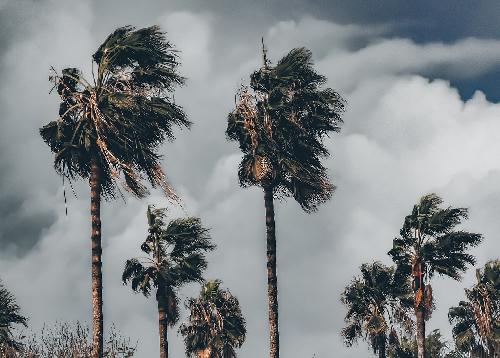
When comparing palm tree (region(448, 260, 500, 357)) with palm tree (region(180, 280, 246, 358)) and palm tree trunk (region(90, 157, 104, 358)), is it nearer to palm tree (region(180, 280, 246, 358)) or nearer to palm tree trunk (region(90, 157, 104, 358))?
palm tree (region(180, 280, 246, 358))

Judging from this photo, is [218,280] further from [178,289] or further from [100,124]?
[100,124]

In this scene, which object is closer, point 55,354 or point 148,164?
point 148,164

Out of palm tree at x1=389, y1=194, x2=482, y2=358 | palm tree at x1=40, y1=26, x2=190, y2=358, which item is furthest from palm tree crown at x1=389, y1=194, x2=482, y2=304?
palm tree at x1=40, y1=26, x2=190, y2=358

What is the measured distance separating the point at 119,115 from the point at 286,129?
7827 mm

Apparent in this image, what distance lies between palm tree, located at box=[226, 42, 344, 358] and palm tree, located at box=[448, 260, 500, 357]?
65.1 feet

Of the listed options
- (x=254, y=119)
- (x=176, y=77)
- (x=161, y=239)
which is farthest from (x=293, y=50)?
(x=161, y=239)

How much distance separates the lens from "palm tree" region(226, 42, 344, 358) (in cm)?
3234

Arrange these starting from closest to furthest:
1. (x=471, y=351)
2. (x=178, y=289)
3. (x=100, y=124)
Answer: (x=100, y=124) < (x=178, y=289) < (x=471, y=351)

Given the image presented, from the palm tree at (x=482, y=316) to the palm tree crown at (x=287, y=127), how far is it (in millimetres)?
19822

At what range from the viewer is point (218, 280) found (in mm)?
43125

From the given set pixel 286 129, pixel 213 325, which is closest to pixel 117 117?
pixel 286 129

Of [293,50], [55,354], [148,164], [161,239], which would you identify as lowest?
[55,354]

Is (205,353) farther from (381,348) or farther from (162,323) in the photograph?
(381,348)

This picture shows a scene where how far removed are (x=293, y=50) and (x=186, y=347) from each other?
16.4m
